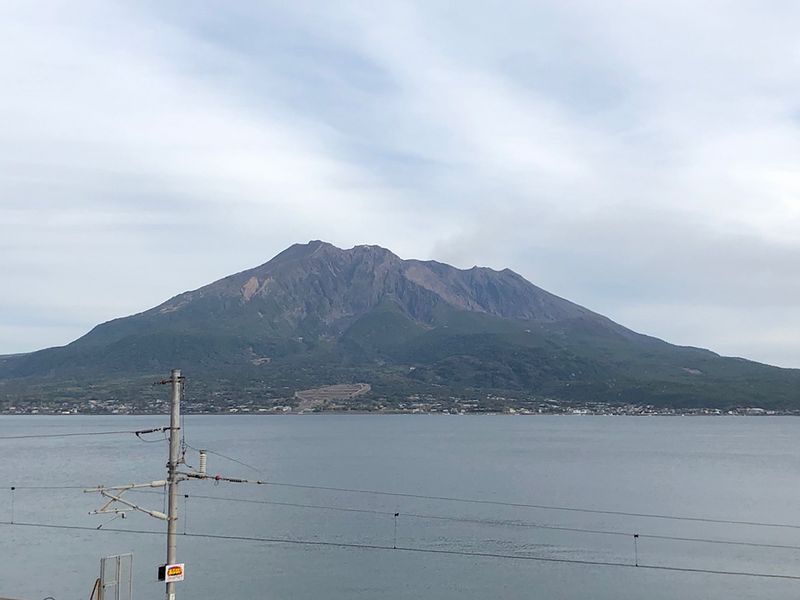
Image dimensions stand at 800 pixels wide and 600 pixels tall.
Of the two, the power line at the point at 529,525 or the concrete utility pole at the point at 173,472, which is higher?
the concrete utility pole at the point at 173,472

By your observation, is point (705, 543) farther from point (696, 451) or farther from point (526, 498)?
point (696, 451)

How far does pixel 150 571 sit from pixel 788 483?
75432mm

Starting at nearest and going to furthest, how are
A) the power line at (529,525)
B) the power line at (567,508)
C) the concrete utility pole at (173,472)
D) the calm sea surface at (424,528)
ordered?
the concrete utility pole at (173,472)
the calm sea surface at (424,528)
the power line at (529,525)
the power line at (567,508)

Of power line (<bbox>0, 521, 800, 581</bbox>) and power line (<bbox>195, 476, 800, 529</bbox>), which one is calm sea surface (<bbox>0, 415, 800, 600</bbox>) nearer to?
power line (<bbox>0, 521, 800, 581</bbox>)

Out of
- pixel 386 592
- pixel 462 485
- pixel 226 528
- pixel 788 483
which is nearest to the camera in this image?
pixel 386 592

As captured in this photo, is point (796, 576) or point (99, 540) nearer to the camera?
point (796, 576)

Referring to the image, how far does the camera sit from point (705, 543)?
58.8m

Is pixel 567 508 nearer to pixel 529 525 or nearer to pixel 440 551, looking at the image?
pixel 529 525

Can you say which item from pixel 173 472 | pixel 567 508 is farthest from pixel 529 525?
pixel 173 472

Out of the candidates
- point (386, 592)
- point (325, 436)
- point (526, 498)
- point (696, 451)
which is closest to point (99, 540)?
point (386, 592)

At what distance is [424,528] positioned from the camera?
6212cm

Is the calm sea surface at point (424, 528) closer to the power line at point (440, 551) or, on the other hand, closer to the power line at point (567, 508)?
the power line at point (440, 551)

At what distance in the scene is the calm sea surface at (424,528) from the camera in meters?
46.8

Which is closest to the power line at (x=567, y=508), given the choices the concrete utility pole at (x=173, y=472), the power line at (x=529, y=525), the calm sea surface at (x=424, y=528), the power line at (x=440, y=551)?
the calm sea surface at (x=424, y=528)
